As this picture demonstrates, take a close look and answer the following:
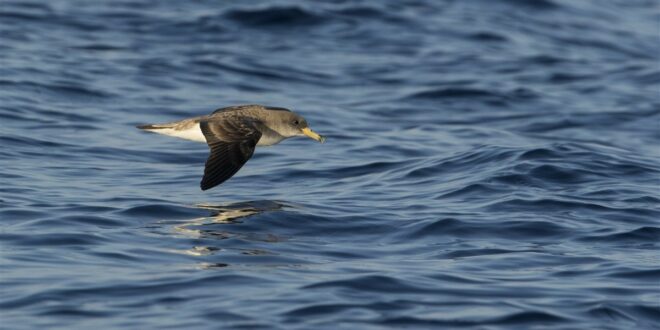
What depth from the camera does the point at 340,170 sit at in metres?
13.0

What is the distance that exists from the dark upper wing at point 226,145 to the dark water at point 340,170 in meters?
0.35

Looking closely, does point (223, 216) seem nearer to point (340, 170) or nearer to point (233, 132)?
point (233, 132)

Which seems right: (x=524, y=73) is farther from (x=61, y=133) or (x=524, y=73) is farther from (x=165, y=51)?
(x=61, y=133)

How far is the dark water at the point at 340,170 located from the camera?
26.5ft

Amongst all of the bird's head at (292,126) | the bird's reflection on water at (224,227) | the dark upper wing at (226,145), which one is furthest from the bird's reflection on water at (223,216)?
the bird's head at (292,126)

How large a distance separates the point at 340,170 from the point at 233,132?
2.17 metres

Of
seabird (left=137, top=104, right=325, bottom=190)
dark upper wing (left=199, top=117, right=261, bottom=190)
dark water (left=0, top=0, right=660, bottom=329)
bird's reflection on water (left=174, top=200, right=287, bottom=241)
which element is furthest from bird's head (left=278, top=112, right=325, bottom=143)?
bird's reflection on water (left=174, top=200, right=287, bottom=241)

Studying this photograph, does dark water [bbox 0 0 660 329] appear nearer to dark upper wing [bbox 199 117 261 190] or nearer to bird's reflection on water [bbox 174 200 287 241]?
bird's reflection on water [bbox 174 200 287 241]

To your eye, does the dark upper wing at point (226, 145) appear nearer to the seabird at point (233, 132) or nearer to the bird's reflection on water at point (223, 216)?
the seabird at point (233, 132)

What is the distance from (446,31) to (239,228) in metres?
12.1

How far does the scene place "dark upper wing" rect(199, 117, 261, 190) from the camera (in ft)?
34.2

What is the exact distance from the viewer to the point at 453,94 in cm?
1775

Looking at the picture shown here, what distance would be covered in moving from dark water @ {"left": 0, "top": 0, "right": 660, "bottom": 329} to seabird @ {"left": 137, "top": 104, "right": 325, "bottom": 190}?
0.40 metres

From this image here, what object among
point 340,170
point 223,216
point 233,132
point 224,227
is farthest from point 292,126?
point 224,227
